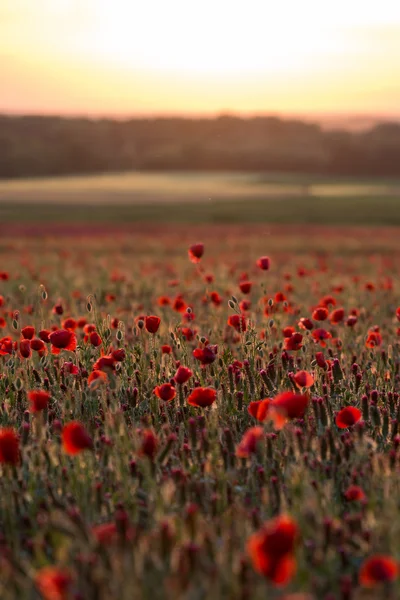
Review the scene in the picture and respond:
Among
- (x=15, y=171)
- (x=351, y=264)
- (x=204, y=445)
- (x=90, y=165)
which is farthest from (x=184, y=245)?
(x=90, y=165)

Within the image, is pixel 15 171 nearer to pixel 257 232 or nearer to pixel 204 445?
pixel 257 232

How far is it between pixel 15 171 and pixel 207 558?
2214 inches

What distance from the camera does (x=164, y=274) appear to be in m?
11.1

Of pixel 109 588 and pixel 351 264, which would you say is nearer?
pixel 109 588

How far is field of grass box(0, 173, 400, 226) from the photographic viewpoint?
3022cm

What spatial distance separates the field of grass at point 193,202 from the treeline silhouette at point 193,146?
936 centimetres

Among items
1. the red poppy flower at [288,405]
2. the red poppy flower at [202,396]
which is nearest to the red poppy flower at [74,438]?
the red poppy flower at [288,405]

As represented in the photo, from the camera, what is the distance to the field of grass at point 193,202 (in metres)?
30.2

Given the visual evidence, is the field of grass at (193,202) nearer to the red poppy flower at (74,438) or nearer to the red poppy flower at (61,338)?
the red poppy flower at (61,338)

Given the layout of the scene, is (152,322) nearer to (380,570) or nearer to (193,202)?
(380,570)

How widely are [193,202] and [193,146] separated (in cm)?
2324

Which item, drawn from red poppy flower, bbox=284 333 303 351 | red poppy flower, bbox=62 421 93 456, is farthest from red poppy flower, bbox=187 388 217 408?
red poppy flower, bbox=284 333 303 351

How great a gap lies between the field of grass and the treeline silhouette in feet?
30.7

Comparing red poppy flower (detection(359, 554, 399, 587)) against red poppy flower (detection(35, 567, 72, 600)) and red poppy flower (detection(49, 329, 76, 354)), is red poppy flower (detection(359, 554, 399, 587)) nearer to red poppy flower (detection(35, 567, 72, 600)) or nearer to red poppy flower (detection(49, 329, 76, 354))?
red poppy flower (detection(35, 567, 72, 600))
